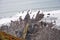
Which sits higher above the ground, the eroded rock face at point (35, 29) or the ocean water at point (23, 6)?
the ocean water at point (23, 6)

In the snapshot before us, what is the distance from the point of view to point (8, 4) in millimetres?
3055

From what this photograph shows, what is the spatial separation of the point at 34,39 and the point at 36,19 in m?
0.33

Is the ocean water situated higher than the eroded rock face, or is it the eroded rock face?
the ocean water

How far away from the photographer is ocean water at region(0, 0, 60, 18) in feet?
9.33

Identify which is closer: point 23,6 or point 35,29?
point 35,29

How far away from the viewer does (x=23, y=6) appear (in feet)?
9.79

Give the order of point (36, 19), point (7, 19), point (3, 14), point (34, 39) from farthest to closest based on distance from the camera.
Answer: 1. point (3, 14)
2. point (7, 19)
3. point (36, 19)
4. point (34, 39)

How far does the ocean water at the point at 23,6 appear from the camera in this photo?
2844 millimetres

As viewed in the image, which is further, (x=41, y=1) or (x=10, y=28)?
(x=41, y=1)

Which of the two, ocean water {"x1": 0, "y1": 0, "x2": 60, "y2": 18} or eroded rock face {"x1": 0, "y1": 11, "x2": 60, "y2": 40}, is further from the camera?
ocean water {"x1": 0, "y1": 0, "x2": 60, "y2": 18}

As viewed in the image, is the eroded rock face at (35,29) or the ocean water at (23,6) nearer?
the eroded rock face at (35,29)

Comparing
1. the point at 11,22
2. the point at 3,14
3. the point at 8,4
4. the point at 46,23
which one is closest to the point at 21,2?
the point at 8,4

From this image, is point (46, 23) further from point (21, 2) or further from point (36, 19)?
point (21, 2)

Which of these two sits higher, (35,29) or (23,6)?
(23,6)
